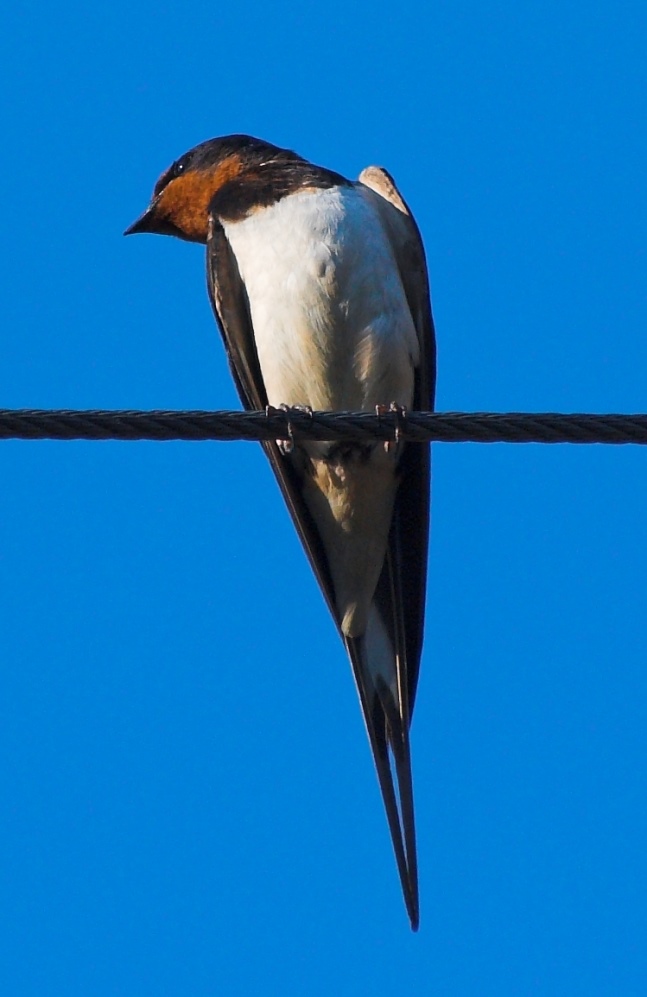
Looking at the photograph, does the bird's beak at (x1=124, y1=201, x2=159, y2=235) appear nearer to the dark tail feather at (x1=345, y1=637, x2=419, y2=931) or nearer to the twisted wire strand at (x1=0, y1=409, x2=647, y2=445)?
the dark tail feather at (x1=345, y1=637, x2=419, y2=931)

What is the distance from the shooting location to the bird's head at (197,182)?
22.7 ft

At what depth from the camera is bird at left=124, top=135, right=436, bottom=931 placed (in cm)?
593

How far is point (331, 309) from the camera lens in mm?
5910

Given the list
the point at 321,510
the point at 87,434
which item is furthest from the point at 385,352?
the point at 87,434

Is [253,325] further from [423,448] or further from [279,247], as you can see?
[423,448]

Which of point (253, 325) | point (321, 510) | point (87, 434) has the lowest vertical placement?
point (87, 434)

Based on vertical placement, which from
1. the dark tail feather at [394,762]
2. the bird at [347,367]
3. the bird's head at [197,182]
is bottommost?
the dark tail feather at [394,762]

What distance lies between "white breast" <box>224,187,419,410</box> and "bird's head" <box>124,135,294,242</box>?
835 mm

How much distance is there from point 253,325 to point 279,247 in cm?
34

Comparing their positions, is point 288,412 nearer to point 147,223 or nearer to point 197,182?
point 197,182

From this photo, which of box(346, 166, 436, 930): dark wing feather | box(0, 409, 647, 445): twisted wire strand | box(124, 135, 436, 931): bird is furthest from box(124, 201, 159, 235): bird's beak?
box(0, 409, 647, 445): twisted wire strand

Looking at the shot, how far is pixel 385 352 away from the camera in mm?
5953

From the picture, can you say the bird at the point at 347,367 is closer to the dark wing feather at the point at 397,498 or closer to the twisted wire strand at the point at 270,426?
the dark wing feather at the point at 397,498

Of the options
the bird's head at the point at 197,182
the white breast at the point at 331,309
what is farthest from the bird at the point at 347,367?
the bird's head at the point at 197,182
